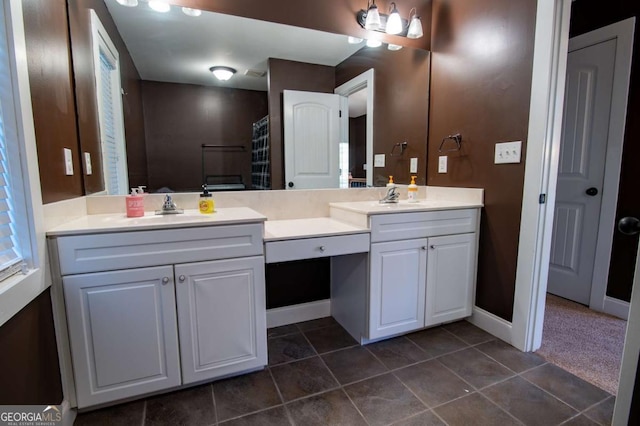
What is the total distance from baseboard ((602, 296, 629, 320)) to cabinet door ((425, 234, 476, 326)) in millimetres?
1128

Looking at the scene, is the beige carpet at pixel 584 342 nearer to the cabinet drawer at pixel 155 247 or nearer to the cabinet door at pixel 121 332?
the cabinet drawer at pixel 155 247

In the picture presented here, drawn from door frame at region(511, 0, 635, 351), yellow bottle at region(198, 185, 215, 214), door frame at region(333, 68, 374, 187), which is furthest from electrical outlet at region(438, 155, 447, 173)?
yellow bottle at region(198, 185, 215, 214)

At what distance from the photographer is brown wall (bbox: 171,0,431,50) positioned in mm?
1815

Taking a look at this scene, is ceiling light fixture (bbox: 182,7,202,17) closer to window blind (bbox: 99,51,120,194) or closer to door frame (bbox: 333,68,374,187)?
window blind (bbox: 99,51,120,194)

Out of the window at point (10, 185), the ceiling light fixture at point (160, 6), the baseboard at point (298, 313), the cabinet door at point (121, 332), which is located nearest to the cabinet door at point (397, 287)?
the baseboard at point (298, 313)

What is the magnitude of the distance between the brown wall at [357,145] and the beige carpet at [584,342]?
62.4 inches

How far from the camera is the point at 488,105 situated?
201cm

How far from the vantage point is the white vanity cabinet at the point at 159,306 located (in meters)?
1.31

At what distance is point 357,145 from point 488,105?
2.85 ft

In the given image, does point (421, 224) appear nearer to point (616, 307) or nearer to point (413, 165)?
point (413, 165)

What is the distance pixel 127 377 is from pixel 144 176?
3.31 ft

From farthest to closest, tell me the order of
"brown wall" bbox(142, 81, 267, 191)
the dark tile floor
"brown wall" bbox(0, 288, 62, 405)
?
"brown wall" bbox(142, 81, 267, 191), the dark tile floor, "brown wall" bbox(0, 288, 62, 405)

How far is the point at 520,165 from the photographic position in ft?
6.06

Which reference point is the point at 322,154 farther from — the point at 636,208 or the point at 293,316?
the point at 636,208
